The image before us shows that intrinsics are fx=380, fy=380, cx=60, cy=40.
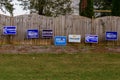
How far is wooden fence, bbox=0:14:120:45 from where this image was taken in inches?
770

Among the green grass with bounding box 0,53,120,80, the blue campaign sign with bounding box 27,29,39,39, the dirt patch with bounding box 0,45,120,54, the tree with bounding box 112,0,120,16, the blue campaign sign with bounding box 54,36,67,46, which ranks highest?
the tree with bounding box 112,0,120,16

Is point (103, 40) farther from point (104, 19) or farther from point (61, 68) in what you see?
point (61, 68)

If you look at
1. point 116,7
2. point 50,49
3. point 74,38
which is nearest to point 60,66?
point 50,49

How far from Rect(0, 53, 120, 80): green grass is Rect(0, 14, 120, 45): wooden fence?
178cm

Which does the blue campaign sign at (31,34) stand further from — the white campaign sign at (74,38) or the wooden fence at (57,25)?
the white campaign sign at (74,38)

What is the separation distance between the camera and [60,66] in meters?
15.5

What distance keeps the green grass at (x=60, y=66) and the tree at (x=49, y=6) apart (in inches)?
569

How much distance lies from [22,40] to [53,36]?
1.62 meters

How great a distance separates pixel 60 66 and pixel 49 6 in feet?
58.0

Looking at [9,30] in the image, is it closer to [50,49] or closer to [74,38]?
[50,49]

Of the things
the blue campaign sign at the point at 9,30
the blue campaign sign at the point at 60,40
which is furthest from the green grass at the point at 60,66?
the blue campaign sign at the point at 9,30

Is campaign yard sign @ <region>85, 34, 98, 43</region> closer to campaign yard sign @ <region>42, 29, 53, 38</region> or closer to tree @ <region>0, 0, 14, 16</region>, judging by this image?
campaign yard sign @ <region>42, 29, 53, 38</region>

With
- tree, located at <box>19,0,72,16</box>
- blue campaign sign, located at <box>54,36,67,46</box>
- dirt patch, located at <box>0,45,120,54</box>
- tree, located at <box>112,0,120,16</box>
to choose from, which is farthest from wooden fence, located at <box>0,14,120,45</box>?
tree, located at <box>19,0,72,16</box>

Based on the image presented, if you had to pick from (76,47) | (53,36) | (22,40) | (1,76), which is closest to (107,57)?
(76,47)
